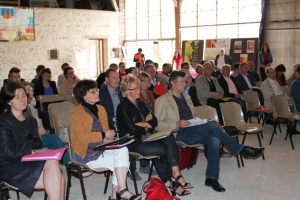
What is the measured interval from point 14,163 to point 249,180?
273cm

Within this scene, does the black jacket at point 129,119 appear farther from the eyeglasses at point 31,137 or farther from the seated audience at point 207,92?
the seated audience at point 207,92

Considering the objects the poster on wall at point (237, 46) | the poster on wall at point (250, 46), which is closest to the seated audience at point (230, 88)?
the poster on wall at point (250, 46)

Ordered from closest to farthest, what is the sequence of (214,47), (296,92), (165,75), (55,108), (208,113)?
1. (208,113)
2. (55,108)
3. (296,92)
4. (165,75)
5. (214,47)

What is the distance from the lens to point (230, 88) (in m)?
8.05

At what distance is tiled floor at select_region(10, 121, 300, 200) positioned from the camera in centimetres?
430

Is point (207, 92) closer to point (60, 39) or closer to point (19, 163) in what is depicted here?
point (19, 163)

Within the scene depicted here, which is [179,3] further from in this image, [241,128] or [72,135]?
[72,135]

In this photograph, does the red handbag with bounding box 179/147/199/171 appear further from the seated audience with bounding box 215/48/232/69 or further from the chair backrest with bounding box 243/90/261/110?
the seated audience with bounding box 215/48/232/69

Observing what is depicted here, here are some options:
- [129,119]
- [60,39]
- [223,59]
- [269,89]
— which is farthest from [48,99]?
[60,39]

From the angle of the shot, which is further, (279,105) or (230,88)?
(230,88)

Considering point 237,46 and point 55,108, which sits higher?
point 237,46

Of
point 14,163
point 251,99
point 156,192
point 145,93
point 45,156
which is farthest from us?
point 251,99

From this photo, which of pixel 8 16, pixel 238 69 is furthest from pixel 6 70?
pixel 238 69

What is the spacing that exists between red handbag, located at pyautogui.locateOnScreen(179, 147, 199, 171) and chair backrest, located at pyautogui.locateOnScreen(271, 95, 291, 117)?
6.61ft
